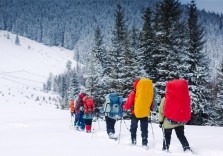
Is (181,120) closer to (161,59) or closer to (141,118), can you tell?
(141,118)

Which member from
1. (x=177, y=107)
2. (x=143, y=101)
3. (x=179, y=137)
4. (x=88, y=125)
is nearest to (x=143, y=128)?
(x=143, y=101)

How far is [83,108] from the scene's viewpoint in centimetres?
1750

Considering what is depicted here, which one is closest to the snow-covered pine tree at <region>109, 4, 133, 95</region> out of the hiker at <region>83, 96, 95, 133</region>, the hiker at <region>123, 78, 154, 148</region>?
the hiker at <region>83, 96, 95, 133</region>

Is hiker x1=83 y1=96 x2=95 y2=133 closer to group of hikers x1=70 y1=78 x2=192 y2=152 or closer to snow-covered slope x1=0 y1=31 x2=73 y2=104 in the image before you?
group of hikers x1=70 y1=78 x2=192 y2=152

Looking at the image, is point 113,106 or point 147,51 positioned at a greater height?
point 147,51

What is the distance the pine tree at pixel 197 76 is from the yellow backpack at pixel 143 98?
22.6 m

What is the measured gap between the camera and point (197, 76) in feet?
112

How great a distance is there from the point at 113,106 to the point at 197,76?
2104 centimetres

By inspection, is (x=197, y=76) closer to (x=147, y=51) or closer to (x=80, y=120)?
(x=147, y=51)

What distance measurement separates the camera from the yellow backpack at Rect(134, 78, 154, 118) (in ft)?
36.2

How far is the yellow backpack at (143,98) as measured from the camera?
11.0 meters

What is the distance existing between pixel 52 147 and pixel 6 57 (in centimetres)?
15206

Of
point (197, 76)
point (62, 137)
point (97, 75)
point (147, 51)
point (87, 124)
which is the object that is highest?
point (147, 51)

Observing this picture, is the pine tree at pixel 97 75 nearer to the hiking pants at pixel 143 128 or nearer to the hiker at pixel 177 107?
the hiking pants at pixel 143 128
